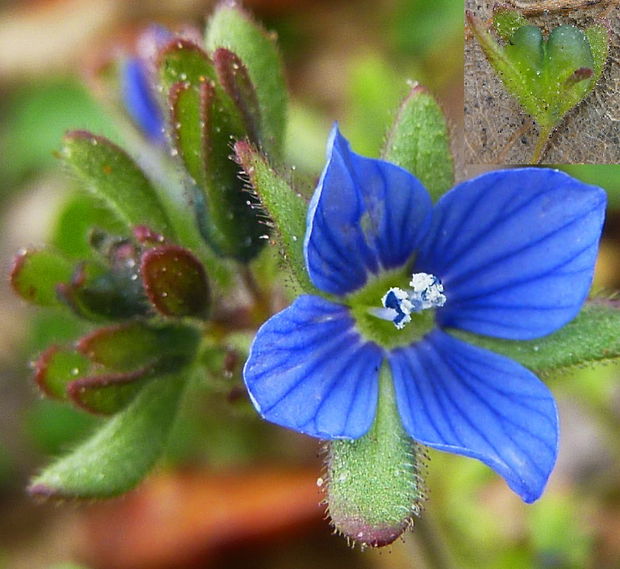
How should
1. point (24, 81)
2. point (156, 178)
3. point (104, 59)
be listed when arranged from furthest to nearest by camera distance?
point (24, 81)
point (104, 59)
point (156, 178)

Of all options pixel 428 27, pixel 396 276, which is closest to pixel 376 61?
pixel 428 27

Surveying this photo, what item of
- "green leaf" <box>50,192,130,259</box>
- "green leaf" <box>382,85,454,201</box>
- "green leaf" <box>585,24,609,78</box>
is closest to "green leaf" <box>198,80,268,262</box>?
"green leaf" <box>382,85,454,201</box>

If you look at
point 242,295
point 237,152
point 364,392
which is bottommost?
point 242,295

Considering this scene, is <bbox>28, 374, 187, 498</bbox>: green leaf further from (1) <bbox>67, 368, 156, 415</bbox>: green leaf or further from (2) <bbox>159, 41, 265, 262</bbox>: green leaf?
(2) <bbox>159, 41, 265, 262</bbox>: green leaf

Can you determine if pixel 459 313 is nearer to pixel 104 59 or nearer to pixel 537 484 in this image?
pixel 537 484

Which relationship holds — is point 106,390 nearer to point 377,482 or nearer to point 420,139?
point 377,482

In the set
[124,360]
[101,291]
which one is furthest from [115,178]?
[124,360]

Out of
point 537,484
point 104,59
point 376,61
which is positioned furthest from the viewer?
point 376,61
